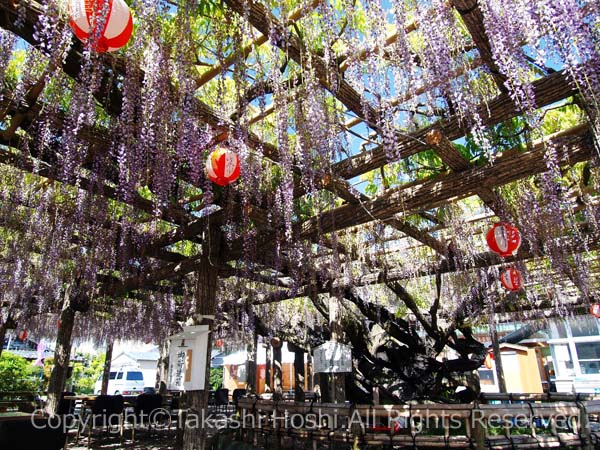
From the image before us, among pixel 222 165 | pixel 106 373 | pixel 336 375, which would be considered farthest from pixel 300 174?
pixel 106 373

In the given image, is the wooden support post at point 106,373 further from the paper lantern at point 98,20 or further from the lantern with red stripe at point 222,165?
the paper lantern at point 98,20

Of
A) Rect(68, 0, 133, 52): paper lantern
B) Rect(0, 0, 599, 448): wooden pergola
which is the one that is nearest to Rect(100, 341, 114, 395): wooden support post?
Rect(0, 0, 599, 448): wooden pergola

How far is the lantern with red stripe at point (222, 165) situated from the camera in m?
3.05

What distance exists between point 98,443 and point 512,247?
675cm

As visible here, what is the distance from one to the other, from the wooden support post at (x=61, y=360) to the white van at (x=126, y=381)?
28.0 ft

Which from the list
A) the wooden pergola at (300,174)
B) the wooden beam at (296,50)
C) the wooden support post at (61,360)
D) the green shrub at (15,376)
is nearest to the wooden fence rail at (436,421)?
the wooden pergola at (300,174)

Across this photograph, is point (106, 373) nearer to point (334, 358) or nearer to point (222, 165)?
point (334, 358)

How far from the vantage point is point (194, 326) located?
438 centimetres

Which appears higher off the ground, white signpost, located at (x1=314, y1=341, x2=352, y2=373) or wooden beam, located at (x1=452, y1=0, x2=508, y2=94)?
wooden beam, located at (x1=452, y1=0, x2=508, y2=94)

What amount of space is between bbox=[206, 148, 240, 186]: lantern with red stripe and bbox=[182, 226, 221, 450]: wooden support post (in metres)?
1.55

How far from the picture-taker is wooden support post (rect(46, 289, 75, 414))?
653 cm

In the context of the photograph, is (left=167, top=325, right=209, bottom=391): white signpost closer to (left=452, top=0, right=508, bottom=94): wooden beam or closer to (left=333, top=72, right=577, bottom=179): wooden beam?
(left=333, top=72, right=577, bottom=179): wooden beam

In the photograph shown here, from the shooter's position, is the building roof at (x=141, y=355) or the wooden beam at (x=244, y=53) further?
the building roof at (x=141, y=355)

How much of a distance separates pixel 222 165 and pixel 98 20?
4.30ft
